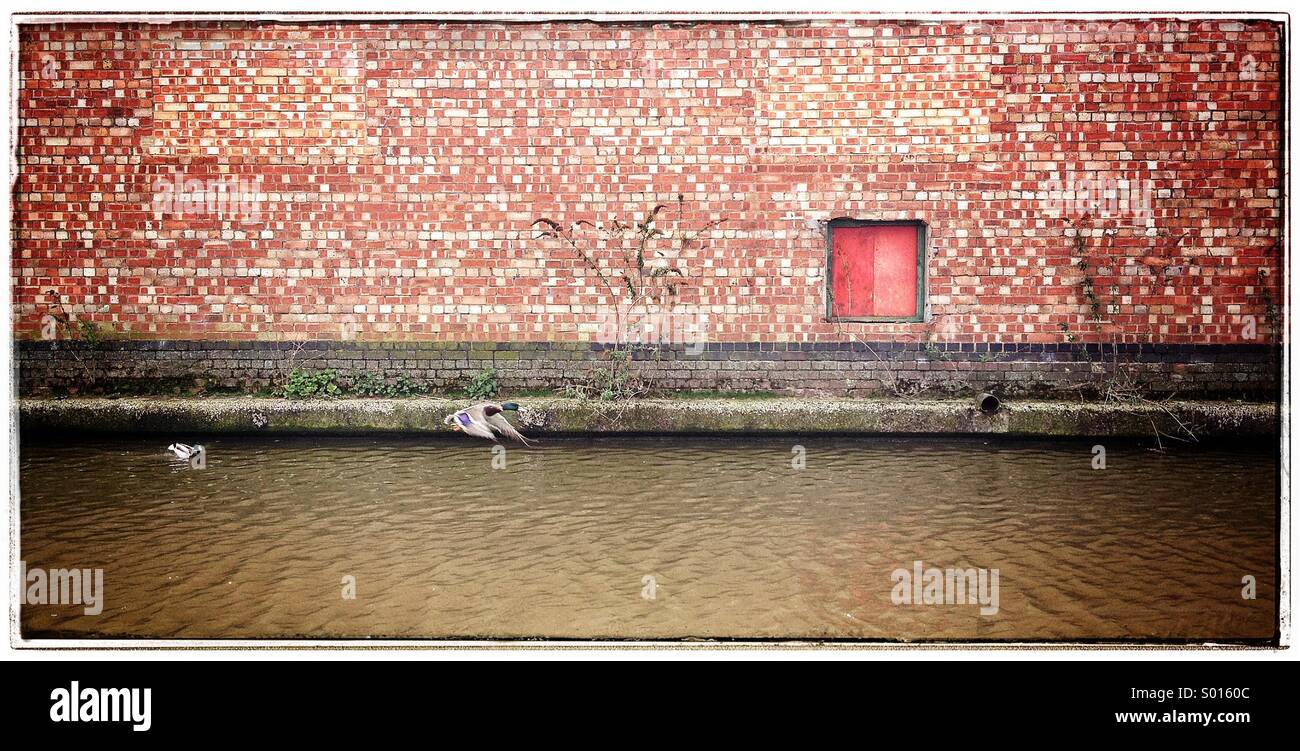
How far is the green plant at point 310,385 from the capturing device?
713 centimetres

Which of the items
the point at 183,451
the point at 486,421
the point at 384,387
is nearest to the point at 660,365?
the point at 486,421

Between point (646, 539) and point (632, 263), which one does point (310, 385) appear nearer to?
Answer: point (632, 263)

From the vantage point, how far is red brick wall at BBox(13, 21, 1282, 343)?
699 cm

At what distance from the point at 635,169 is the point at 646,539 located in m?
4.09

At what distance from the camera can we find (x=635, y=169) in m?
7.22

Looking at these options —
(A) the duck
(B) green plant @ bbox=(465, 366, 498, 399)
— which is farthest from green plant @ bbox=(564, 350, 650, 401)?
(A) the duck

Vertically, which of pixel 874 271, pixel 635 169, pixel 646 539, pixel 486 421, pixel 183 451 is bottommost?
pixel 646 539

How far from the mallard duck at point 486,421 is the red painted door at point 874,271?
3128 mm

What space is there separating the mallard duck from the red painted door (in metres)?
3.13

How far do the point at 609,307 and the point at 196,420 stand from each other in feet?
12.2

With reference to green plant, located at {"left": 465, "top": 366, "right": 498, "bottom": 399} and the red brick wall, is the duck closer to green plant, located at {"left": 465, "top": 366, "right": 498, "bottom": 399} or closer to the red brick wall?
the red brick wall
